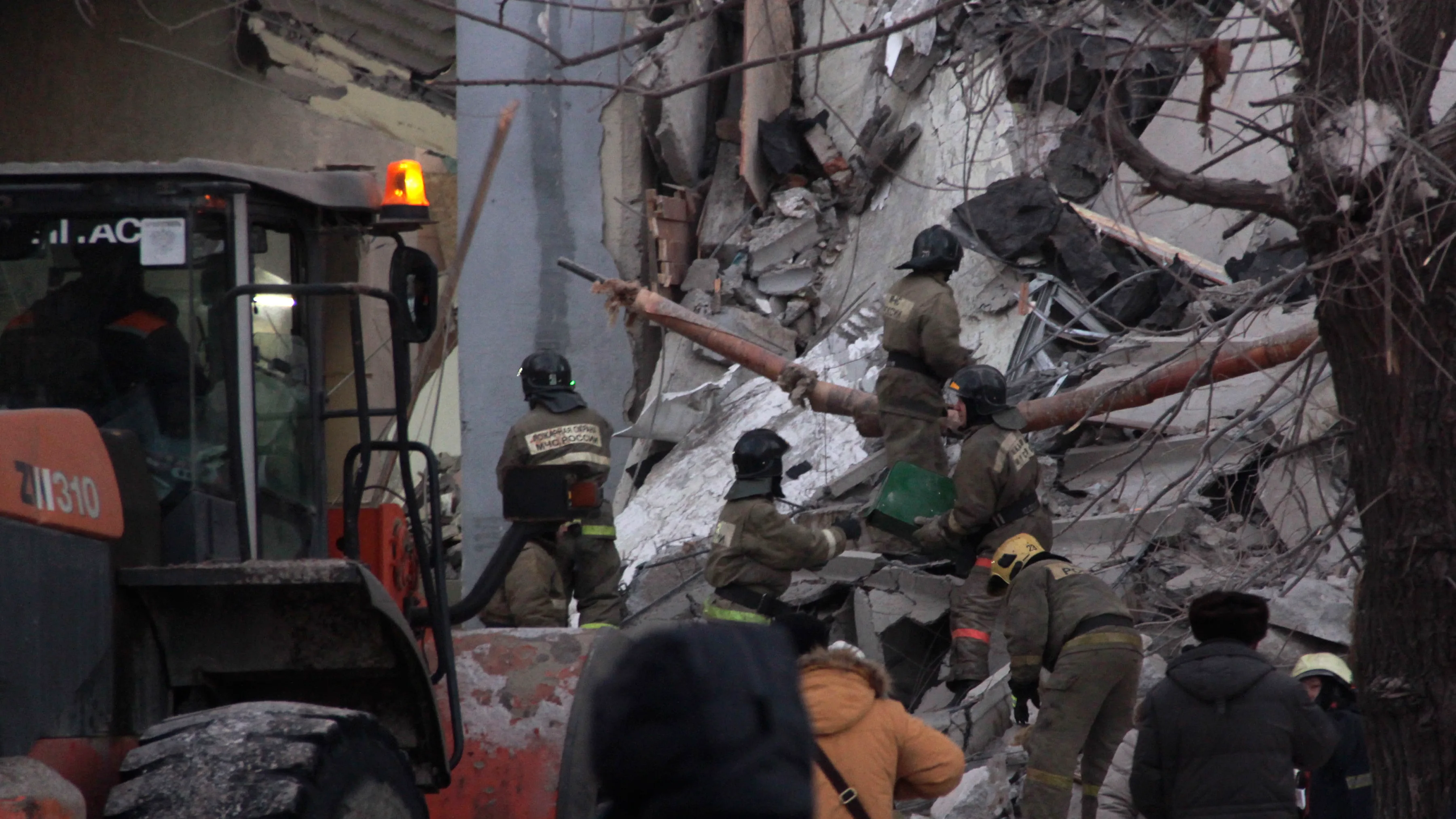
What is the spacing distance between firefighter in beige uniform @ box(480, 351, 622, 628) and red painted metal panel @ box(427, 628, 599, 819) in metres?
2.75

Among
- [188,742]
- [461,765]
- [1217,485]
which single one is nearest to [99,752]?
[188,742]

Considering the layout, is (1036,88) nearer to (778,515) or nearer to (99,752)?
(99,752)

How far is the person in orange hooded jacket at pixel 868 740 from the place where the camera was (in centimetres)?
349

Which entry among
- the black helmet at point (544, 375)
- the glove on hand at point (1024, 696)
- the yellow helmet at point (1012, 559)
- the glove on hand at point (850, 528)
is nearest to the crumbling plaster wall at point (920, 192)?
the glove on hand at point (850, 528)

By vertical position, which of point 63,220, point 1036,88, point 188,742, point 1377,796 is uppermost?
point 1036,88

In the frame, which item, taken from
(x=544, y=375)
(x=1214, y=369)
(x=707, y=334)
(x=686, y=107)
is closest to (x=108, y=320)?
(x=544, y=375)

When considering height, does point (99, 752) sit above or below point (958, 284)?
below

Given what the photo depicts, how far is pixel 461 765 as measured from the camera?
3957mm

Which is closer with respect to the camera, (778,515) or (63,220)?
(63,220)

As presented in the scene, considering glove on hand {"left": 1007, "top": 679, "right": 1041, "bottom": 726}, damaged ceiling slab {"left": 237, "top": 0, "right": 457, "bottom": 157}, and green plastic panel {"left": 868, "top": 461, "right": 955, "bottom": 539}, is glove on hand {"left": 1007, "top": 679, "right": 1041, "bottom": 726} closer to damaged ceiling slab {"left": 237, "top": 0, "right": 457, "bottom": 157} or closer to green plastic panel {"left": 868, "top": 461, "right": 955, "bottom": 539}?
green plastic panel {"left": 868, "top": 461, "right": 955, "bottom": 539}

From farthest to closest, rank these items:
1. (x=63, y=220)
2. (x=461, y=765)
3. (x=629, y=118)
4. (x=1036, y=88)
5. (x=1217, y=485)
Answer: (x=629, y=118)
(x=1217, y=485)
(x=461, y=765)
(x=1036, y=88)
(x=63, y=220)

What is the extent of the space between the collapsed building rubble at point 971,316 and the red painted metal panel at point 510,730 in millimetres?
1923

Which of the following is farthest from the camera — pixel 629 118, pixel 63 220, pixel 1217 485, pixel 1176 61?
pixel 629 118

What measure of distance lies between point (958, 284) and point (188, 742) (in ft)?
24.0
